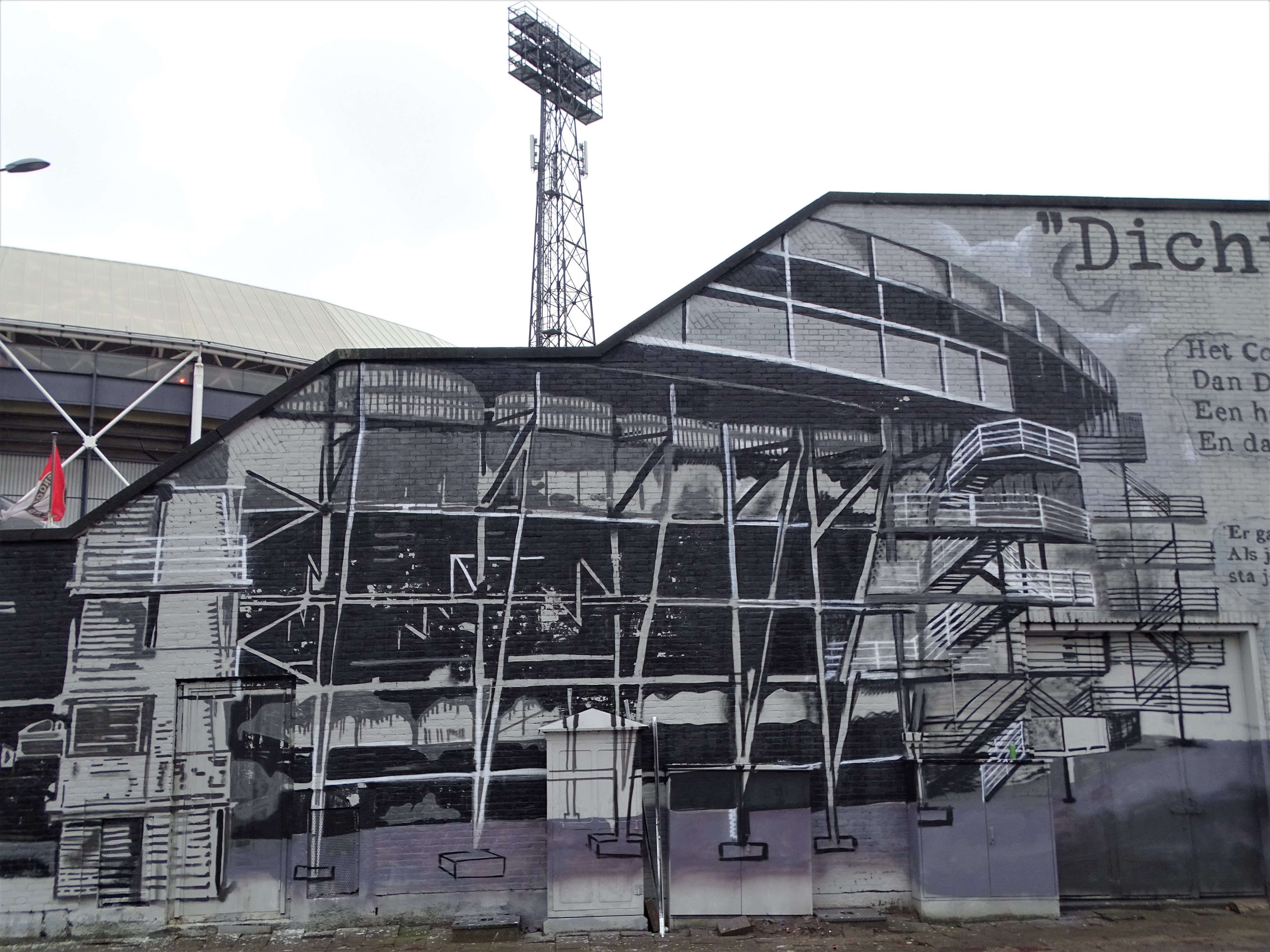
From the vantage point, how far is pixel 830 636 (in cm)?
1135

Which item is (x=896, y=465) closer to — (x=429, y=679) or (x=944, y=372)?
(x=944, y=372)

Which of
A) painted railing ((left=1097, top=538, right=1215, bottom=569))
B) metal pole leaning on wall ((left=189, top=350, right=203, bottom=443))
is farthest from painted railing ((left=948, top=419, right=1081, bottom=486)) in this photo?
metal pole leaning on wall ((left=189, top=350, right=203, bottom=443))

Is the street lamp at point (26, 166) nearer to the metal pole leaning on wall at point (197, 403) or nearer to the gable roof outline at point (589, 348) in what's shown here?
the gable roof outline at point (589, 348)

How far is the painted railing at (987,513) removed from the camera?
38.4 ft

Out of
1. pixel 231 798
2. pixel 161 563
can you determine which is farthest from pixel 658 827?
pixel 161 563

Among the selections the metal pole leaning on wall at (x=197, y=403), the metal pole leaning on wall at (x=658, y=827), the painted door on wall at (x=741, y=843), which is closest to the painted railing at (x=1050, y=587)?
the painted door on wall at (x=741, y=843)

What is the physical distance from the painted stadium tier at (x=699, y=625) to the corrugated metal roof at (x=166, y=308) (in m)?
10.9

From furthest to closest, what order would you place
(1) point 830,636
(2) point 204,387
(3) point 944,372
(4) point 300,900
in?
(2) point 204,387, (3) point 944,372, (1) point 830,636, (4) point 300,900

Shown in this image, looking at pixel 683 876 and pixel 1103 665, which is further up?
pixel 1103 665

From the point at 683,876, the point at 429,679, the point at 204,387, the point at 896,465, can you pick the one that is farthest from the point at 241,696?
the point at 204,387

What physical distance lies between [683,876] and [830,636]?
304 cm

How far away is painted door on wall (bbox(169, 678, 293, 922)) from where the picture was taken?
34.1ft

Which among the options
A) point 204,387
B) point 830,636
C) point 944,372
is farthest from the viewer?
point 204,387

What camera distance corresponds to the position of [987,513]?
11.8 meters
